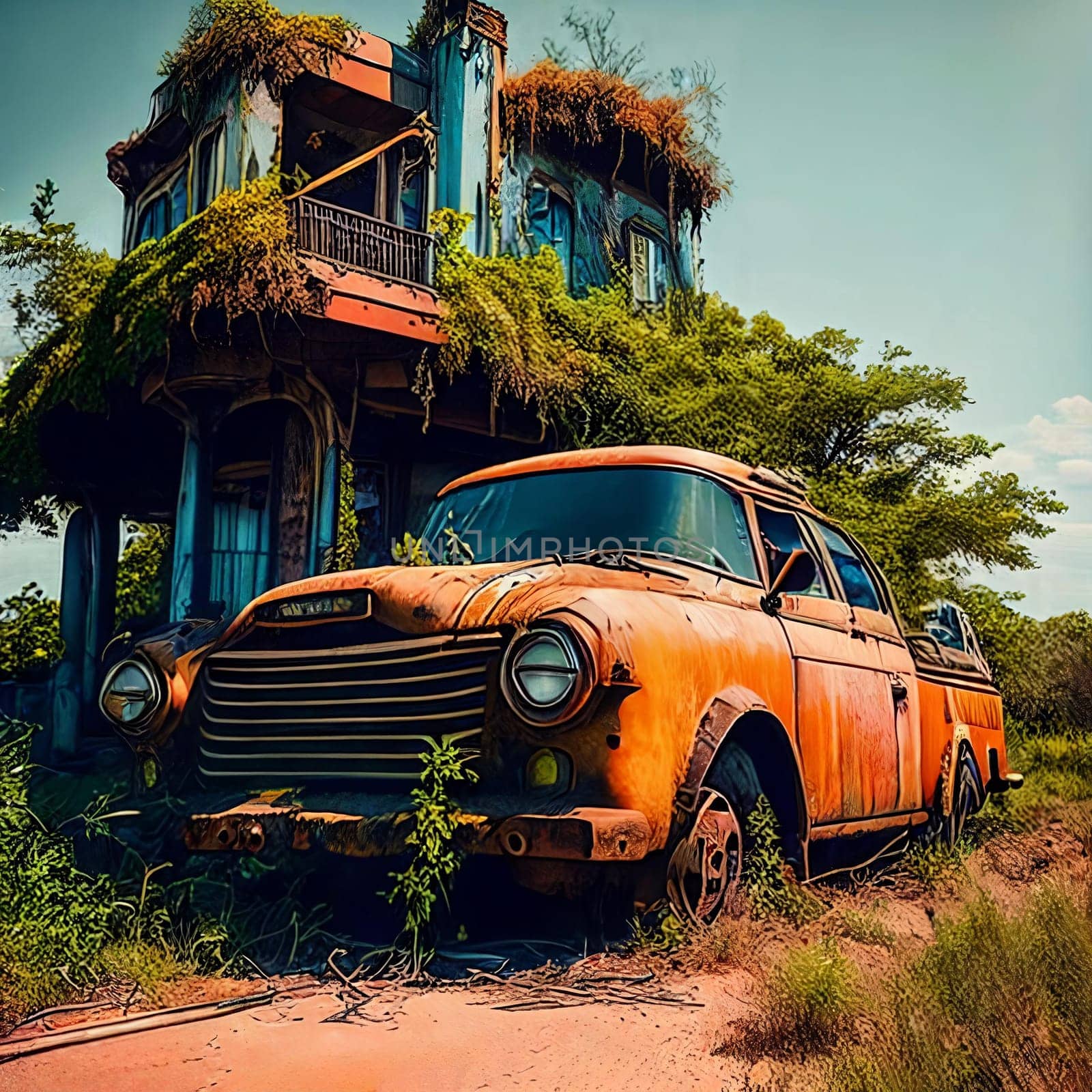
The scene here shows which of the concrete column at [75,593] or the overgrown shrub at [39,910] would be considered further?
the concrete column at [75,593]

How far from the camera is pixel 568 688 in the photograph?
3773 millimetres

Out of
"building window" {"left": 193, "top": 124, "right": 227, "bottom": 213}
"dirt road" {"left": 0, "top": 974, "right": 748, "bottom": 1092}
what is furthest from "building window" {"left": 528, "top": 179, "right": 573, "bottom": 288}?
"dirt road" {"left": 0, "top": 974, "right": 748, "bottom": 1092}

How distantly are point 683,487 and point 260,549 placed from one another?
8490 millimetres

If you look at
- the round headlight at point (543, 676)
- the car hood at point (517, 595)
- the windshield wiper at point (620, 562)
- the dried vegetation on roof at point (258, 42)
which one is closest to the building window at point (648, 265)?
the dried vegetation on roof at point (258, 42)

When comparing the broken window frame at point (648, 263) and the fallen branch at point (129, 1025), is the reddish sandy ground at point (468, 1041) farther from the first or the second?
the broken window frame at point (648, 263)

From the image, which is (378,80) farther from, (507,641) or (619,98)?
(507,641)

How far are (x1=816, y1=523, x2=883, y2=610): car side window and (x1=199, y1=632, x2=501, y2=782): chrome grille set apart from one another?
9.79 ft

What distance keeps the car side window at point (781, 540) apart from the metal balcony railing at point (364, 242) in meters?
5.65

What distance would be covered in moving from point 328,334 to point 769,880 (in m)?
7.00

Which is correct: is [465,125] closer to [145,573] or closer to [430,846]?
[145,573]

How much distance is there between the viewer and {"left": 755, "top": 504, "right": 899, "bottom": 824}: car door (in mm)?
5141

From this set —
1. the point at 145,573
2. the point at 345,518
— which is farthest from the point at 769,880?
the point at 145,573

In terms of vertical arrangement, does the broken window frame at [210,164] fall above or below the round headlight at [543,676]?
above

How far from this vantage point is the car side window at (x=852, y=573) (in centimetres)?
650
